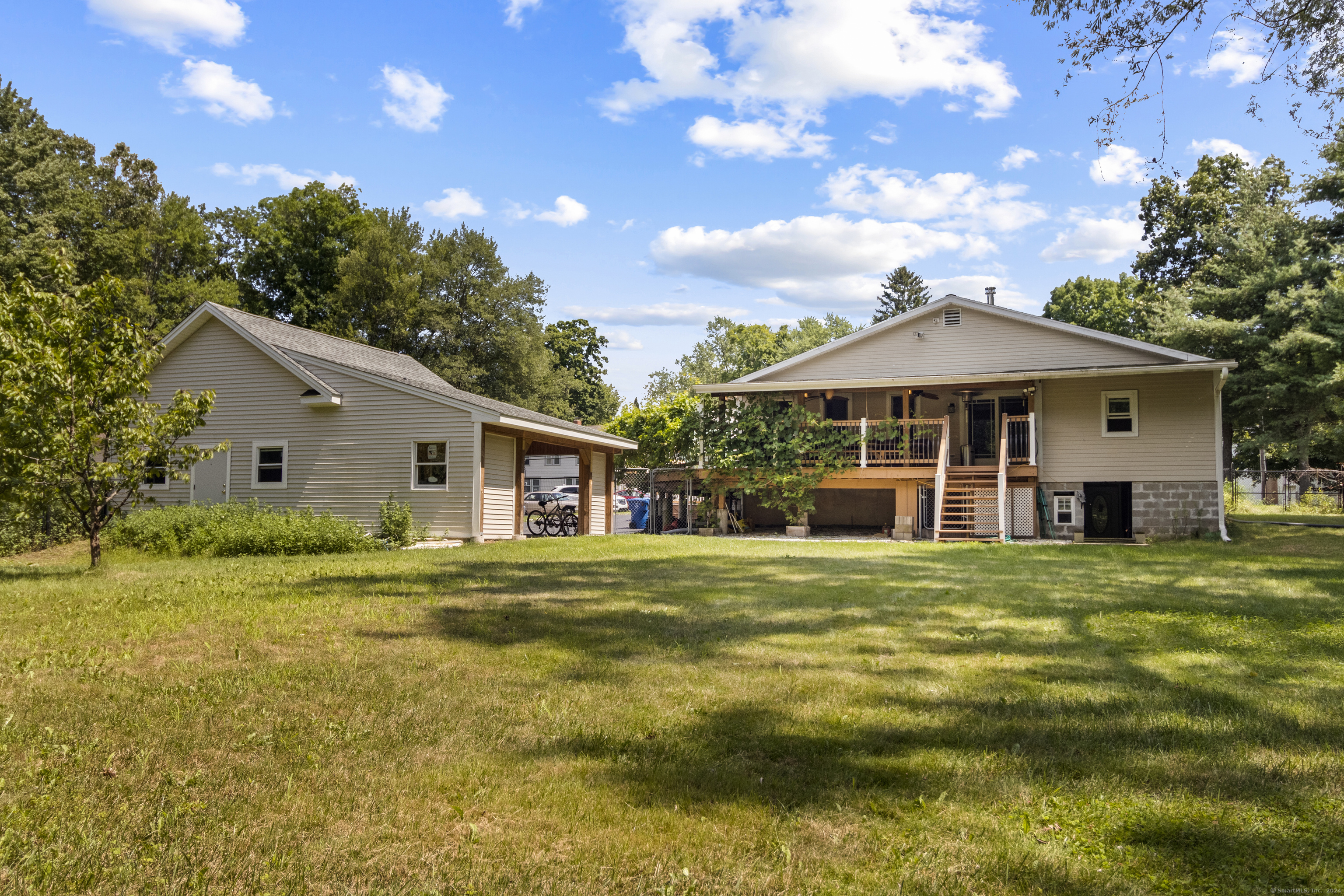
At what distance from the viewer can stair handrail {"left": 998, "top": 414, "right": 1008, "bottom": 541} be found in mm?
17578

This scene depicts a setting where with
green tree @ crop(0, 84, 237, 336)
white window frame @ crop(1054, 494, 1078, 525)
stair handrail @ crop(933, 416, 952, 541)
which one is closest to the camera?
stair handrail @ crop(933, 416, 952, 541)

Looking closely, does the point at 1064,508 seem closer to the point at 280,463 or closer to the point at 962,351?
the point at 962,351

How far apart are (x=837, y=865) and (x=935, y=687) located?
94.6 inches

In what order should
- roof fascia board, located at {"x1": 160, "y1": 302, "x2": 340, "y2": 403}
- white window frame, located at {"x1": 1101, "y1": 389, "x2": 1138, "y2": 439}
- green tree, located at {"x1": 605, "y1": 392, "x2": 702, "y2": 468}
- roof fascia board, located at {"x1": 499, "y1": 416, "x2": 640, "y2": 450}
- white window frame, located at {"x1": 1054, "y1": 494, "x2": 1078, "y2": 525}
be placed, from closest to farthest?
1. roof fascia board, located at {"x1": 499, "y1": 416, "x2": 640, "y2": 450}
2. roof fascia board, located at {"x1": 160, "y1": 302, "x2": 340, "y2": 403}
3. white window frame, located at {"x1": 1101, "y1": 389, "x2": 1138, "y2": 439}
4. white window frame, located at {"x1": 1054, "y1": 494, "x2": 1078, "y2": 525}
5. green tree, located at {"x1": 605, "y1": 392, "x2": 702, "y2": 468}

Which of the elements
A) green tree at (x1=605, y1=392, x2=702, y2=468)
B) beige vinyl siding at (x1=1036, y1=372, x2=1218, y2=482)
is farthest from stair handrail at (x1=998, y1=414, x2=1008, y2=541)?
green tree at (x1=605, y1=392, x2=702, y2=468)

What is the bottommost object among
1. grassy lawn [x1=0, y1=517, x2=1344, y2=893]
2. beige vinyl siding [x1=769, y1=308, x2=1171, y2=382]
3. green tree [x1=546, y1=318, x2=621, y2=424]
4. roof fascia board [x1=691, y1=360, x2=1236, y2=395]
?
grassy lawn [x1=0, y1=517, x2=1344, y2=893]

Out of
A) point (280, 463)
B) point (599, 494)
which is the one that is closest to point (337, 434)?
point (280, 463)

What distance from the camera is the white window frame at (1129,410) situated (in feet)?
62.2

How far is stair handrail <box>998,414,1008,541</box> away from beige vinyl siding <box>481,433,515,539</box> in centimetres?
1055

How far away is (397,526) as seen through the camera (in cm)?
1562

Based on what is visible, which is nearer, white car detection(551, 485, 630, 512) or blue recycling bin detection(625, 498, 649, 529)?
blue recycling bin detection(625, 498, 649, 529)

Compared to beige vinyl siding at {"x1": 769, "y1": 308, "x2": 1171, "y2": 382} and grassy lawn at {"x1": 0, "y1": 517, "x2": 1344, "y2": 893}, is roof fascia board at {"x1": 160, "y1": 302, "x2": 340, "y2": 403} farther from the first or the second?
beige vinyl siding at {"x1": 769, "y1": 308, "x2": 1171, "y2": 382}

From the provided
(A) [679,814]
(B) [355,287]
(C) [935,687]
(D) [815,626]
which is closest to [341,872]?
(A) [679,814]

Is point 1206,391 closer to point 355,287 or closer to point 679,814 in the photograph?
point 679,814
